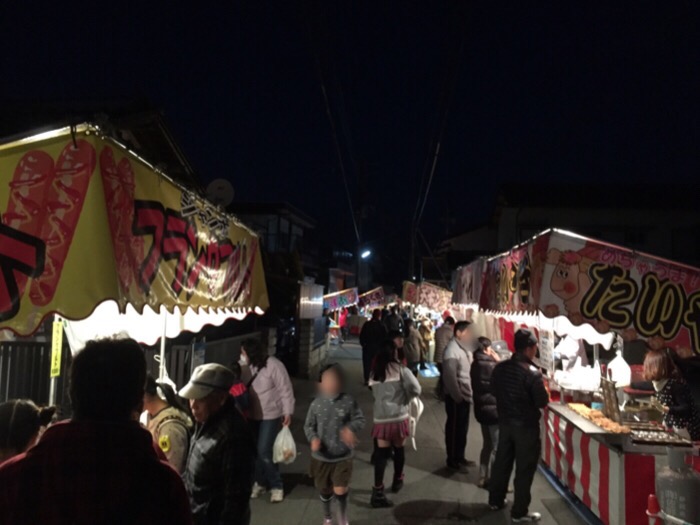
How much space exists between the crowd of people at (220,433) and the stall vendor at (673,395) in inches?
0.5

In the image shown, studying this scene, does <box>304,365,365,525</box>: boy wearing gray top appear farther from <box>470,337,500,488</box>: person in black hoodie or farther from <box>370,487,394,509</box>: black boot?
<box>470,337,500,488</box>: person in black hoodie

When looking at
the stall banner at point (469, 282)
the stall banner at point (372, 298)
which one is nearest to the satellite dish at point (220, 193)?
the stall banner at point (469, 282)

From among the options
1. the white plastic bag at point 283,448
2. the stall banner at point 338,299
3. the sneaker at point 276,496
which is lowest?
the sneaker at point 276,496

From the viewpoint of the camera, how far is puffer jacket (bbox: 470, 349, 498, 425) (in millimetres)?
6777

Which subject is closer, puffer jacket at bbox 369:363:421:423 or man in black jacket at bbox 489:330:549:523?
man in black jacket at bbox 489:330:549:523

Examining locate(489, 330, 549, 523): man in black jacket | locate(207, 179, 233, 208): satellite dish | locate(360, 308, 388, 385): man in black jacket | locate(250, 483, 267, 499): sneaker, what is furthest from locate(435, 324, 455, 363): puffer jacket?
locate(207, 179, 233, 208): satellite dish

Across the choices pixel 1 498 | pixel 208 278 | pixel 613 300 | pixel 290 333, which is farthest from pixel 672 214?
pixel 1 498

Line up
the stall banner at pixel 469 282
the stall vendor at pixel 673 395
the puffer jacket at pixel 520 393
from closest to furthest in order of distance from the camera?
the stall vendor at pixel 673 395 → the puffer jacket at pixel 520 393 → the stall banner at pixel 469 282

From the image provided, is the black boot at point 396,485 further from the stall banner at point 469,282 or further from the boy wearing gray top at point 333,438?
the stall banner at point 469,282

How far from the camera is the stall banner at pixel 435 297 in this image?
19.4m

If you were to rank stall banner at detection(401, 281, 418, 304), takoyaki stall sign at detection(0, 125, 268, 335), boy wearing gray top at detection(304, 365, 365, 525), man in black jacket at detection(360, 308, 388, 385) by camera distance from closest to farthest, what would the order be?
takoyaki stall sign at detection(0, 125, 268, 335), boy wearing gray top at detection(304, 365, 365, 525), man in black jacket at detection(360, 308, 388, 385), stall banner at detection(401, 281, 418, 304)

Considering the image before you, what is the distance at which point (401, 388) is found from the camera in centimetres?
629

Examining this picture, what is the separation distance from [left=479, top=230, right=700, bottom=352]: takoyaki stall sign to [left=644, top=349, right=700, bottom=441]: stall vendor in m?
1.10

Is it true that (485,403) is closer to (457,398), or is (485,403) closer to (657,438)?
(457,398)
